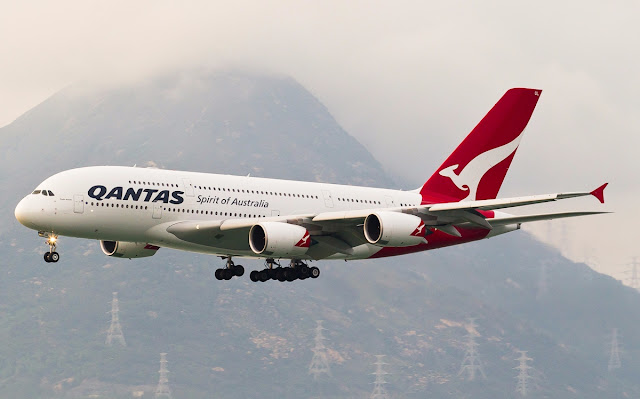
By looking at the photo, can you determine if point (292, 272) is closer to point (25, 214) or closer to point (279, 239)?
point (279, 239)

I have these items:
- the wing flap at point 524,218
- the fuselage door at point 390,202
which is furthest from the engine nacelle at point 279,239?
the wing flap at point 524,218

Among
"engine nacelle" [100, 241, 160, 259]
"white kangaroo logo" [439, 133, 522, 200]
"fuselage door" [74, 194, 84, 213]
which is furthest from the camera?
"white kangaroo logo" [439, 133, 522, 200]

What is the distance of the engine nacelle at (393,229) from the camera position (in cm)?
5950

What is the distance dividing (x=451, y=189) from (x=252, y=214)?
1580 centimetres

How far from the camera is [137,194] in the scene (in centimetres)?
6003

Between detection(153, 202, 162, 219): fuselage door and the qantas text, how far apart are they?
23 cm

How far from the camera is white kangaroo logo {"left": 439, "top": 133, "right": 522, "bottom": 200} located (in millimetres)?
73125

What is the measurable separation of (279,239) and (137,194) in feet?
27.3

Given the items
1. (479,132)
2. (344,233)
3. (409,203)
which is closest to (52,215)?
(344,233)

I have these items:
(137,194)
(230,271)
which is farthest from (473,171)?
(137,194)

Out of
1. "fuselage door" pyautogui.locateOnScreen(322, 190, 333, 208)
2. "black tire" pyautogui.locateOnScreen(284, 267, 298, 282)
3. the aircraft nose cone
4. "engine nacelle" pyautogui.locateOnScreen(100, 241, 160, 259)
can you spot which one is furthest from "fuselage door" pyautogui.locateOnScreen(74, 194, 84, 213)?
"fuselage door" pyautogui.locateOnScreen(322, 190, 333, 208)

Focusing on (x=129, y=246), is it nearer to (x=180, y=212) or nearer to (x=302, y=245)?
(x=180, y=212)

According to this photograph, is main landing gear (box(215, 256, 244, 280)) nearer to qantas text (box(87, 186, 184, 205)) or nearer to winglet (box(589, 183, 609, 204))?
qantas text (box(87, 186, 184, 205))

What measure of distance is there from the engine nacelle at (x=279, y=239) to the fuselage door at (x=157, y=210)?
5194mm
